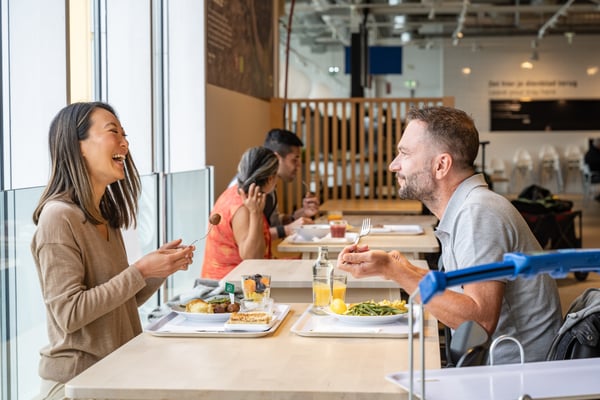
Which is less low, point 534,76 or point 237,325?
point 534,76

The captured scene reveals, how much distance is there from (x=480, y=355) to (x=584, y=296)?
665 mm

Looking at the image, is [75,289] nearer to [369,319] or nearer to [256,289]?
[256,289]

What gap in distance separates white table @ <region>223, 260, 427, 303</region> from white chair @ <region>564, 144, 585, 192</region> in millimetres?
17057

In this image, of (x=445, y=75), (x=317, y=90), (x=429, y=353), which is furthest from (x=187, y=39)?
(x=445, y=75)

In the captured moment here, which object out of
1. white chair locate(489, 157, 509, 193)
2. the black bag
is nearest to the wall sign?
white chair locate(489, 157, 509, 193)

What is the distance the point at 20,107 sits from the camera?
3447 millimetres

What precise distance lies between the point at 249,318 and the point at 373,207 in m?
4.79

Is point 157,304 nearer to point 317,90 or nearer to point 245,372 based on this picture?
point 245,372

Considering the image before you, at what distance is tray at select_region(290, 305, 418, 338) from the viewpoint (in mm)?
2334

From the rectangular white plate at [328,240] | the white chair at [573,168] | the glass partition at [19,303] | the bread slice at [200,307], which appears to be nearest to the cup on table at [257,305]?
the bread slice at [200,307]

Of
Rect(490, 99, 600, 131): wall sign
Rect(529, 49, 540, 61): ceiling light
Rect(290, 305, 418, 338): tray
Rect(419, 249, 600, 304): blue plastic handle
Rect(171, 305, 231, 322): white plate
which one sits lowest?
Rect(290, 305, 418, 338): tray

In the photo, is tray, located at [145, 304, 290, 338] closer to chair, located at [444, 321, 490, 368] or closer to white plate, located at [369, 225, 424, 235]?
chair, located at [444, 321, 490, 368]

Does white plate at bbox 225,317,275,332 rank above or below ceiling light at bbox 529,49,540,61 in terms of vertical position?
below

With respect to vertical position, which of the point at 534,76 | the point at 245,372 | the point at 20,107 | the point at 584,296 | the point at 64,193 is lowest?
the point at 245,372
